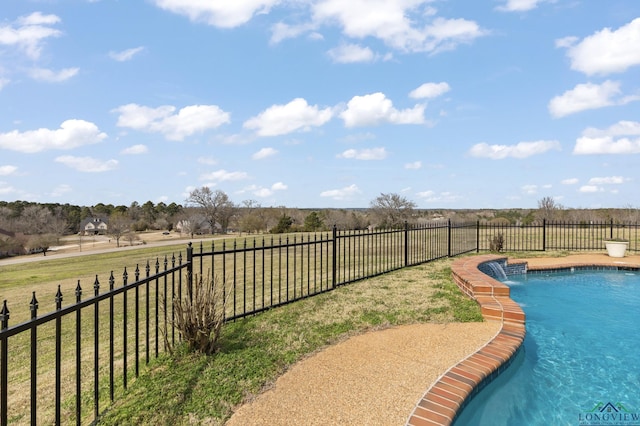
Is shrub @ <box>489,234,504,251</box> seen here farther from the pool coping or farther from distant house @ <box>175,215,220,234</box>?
distant house @ <box>175,215,220,234</box>

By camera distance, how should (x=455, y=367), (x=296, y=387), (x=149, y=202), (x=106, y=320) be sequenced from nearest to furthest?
(x=296, y=387), (x=455, y=367), (x=106, y=320), (x=149, y=202)

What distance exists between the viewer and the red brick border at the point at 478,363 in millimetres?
2914

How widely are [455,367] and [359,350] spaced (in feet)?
3.70

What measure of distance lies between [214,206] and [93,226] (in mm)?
29441

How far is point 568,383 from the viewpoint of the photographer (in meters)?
4.02

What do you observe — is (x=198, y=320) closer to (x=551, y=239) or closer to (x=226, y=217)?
(x=551, y=239)

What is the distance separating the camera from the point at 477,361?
3.91 m

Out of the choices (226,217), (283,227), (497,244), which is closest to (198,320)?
(497,244)

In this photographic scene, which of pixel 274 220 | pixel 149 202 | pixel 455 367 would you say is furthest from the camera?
pixel 149 202

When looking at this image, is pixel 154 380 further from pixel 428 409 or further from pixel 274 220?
pixel 274 220

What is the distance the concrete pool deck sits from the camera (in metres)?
2.88

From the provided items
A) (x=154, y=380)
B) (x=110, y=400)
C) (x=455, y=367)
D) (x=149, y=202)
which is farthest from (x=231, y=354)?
(x=149, y=202)

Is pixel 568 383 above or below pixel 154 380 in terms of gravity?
below

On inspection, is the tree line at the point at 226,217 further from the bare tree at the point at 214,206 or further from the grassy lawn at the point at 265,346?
the grassy lawn at the point at 265,346
